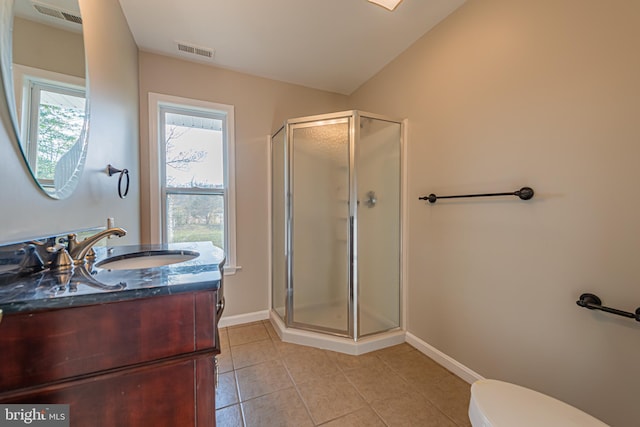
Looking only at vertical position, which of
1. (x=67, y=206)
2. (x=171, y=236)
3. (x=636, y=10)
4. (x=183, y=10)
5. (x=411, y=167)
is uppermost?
(x=183, y=10)

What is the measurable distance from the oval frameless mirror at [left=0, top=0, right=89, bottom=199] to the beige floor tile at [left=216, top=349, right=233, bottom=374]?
4.69 feet

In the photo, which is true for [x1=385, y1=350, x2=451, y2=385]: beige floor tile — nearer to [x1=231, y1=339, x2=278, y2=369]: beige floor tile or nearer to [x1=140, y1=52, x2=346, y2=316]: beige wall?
[x1=231, y1=339, x2=278, y2=369]: beige floor tile

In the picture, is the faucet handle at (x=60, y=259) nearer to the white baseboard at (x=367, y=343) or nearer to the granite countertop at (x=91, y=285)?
the granite countertop at (x=91, y=285)

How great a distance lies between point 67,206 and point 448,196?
2.07 meters

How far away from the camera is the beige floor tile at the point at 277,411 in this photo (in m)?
1.28

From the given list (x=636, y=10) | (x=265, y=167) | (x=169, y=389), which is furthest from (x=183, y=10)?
(x=636, y=10)

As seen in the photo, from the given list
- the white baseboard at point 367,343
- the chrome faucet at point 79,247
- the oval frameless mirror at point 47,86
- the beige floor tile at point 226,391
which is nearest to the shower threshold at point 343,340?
the white baseboard at point 367,343

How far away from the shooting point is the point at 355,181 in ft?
6.49

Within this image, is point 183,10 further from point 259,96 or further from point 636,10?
point 636,10

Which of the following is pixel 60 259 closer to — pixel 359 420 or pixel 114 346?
pixel 114 346

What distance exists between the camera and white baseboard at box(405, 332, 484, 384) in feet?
5.13

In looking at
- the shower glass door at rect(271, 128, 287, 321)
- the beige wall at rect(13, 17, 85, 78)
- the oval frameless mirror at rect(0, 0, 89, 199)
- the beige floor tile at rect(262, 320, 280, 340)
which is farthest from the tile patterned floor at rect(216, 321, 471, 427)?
the beige wall at rect(13, 17, 85, 78)

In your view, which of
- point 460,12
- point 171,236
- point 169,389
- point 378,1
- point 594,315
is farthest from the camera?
point 171,236

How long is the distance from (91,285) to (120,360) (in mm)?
224
